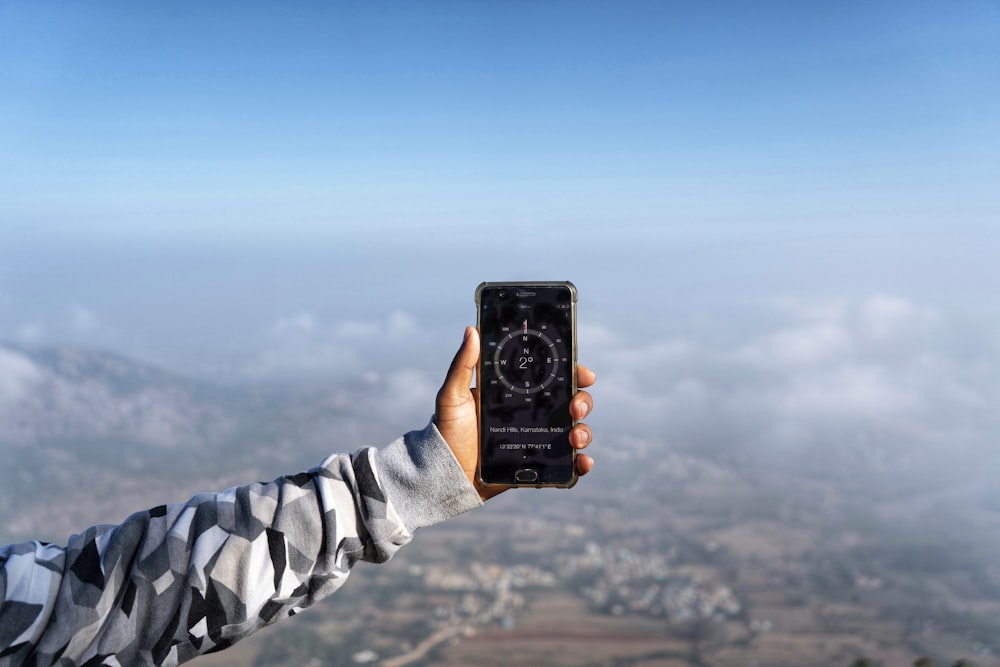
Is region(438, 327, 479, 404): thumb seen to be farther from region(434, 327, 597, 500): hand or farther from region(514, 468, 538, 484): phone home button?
region(514, 468, 538, 484): phone home button

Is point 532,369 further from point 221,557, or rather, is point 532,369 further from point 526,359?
point 221,557

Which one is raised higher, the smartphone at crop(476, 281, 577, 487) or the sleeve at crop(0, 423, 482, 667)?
the smartphone at crop(476, 281, 577, 487)

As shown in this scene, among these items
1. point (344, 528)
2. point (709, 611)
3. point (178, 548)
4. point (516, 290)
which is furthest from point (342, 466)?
point (709, 611)

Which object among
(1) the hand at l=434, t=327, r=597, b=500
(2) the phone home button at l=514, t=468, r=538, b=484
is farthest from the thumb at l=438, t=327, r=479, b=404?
(2) the phone home button at l=514, t=468, r=538, b=484

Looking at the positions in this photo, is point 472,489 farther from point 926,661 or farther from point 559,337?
point 926,661

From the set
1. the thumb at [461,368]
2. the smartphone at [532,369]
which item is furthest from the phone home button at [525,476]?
the thumb at [461,368]

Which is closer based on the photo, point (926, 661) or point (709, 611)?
point (926, 661)
